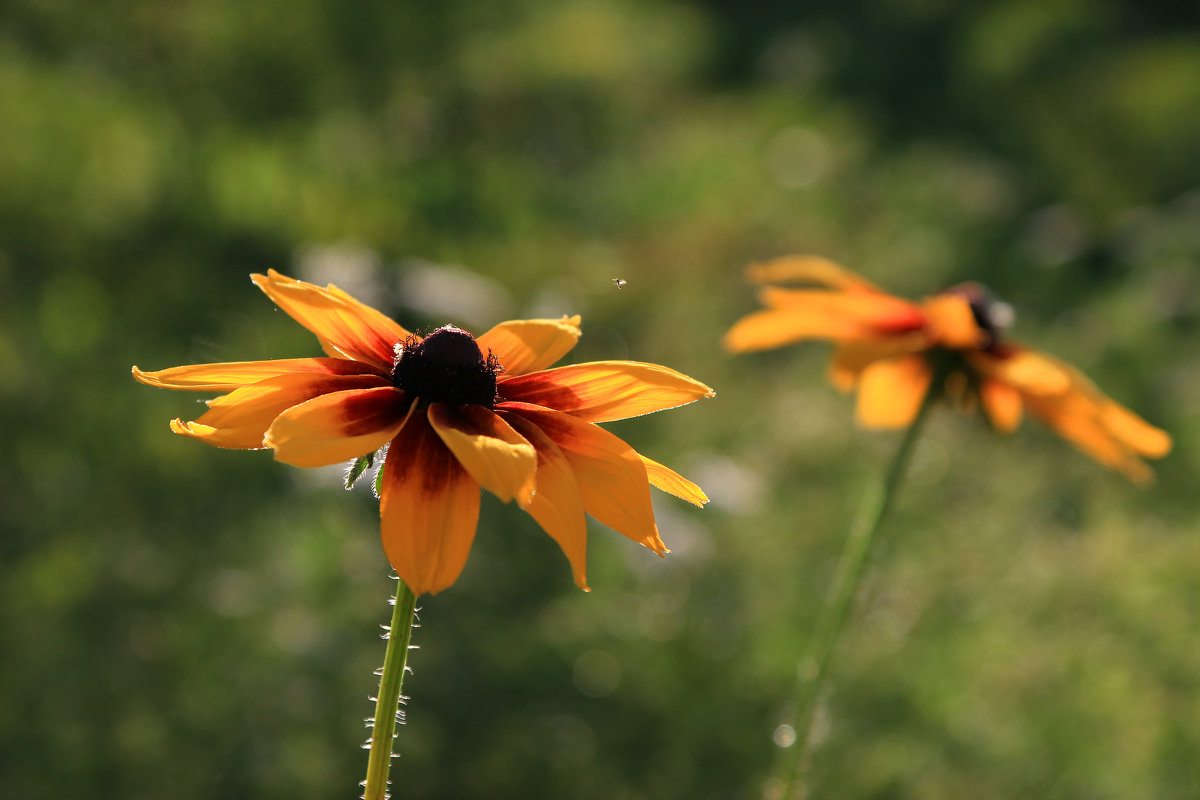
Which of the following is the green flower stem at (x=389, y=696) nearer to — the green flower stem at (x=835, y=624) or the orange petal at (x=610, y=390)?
the orange petal at (x=610, y=390)

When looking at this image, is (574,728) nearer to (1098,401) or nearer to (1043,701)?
(1043,701)

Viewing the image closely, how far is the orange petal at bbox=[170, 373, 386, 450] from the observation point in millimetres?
984


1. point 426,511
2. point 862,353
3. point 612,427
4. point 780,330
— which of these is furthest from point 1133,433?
point 612,427

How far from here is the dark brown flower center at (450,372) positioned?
1087 mm

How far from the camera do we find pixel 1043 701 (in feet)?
10.5

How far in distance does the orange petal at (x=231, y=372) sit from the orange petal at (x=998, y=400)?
1178mm

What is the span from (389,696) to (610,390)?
36 centimetres

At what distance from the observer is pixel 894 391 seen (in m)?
2.02

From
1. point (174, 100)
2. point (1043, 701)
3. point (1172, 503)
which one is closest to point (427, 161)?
point (174, 100)

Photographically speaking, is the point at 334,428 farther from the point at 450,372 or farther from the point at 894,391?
the point at 894,391

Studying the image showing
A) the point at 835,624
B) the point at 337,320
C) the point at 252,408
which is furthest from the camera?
the point at 835,624

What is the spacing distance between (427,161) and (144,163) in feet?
6.92

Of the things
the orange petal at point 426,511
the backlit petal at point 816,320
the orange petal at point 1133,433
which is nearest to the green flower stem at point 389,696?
the orange petal at point 426,511

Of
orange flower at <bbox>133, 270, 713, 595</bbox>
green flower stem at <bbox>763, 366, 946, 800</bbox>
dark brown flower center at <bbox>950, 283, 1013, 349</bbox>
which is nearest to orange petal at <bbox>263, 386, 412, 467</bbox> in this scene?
orange flower at <bbox>133, 270, 713, 595</bbox>
